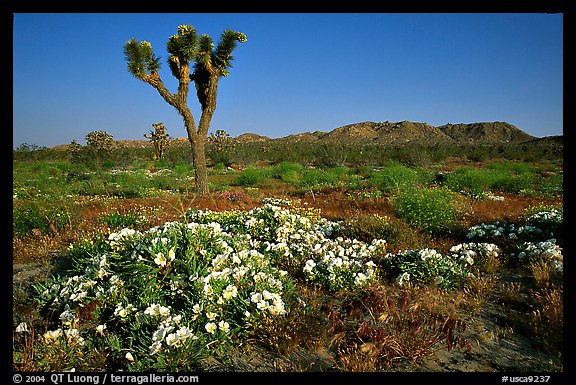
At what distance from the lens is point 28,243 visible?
5953 millimetres

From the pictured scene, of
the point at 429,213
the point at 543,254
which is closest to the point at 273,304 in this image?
the point at 543,254

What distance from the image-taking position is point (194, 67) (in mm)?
13984

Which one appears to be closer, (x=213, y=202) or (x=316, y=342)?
(x=316, y=342)

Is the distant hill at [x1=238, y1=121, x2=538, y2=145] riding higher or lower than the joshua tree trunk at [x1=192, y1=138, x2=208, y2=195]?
higher

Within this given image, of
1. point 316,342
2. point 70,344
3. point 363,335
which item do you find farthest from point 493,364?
point 70,344

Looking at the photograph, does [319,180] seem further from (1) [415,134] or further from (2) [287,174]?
(1) [415,134]

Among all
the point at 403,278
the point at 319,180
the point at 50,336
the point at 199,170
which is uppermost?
the point at 199,170

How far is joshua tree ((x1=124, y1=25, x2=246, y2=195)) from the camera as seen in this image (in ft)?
40.6

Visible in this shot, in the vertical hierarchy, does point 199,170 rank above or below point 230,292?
above

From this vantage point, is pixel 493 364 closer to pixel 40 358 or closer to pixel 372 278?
pixel 372 278

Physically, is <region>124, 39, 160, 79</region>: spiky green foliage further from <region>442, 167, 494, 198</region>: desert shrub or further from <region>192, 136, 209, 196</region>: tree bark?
<region>442, 167, 494, 198</region>: desert shrub

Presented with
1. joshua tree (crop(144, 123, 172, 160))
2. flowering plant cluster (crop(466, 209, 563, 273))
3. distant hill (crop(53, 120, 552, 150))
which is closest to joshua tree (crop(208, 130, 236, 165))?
joshua tree (crop(144, 123, 172, 160))
